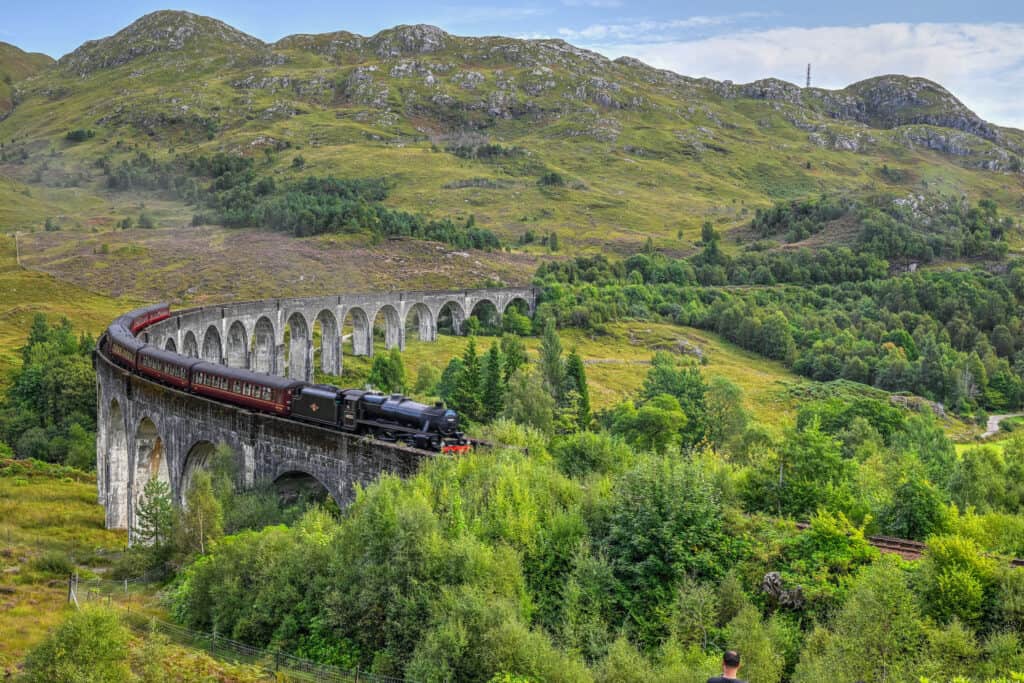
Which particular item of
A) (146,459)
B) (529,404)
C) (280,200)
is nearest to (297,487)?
(146,459)

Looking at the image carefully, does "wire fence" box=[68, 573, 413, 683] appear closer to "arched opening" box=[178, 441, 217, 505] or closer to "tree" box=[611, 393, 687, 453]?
"arched opening" box=[178, 441, 217, 505]

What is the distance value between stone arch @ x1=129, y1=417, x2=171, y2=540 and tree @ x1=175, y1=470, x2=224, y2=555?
37.6 ft

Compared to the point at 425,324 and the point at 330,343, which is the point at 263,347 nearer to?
the point at 330,343

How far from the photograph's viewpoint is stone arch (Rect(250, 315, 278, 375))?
247 feet

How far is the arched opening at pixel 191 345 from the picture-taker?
64.1 meters

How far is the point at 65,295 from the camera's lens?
335 ft

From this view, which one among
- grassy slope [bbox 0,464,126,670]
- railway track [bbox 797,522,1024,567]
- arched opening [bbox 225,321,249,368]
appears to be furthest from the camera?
arched opening [bbox 225,321,249,368]

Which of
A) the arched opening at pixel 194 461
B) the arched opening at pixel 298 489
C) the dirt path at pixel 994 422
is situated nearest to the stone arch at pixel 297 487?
the arched opening at pixel 298 489

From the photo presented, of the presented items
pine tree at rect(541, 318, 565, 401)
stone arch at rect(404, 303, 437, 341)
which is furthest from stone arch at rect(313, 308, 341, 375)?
pine tree at rect(541, 318, 565, 401)

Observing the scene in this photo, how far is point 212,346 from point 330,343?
1587cm

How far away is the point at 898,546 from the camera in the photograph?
2336cm

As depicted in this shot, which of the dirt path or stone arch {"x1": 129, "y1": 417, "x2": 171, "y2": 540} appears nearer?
stone arch {"x1": 129, "y1": 417, "x2": 171, "y2": 540}

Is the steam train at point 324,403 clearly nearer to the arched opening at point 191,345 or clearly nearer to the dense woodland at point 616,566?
the dense woodland at point 616,566

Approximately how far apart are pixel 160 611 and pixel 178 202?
15944 cm
